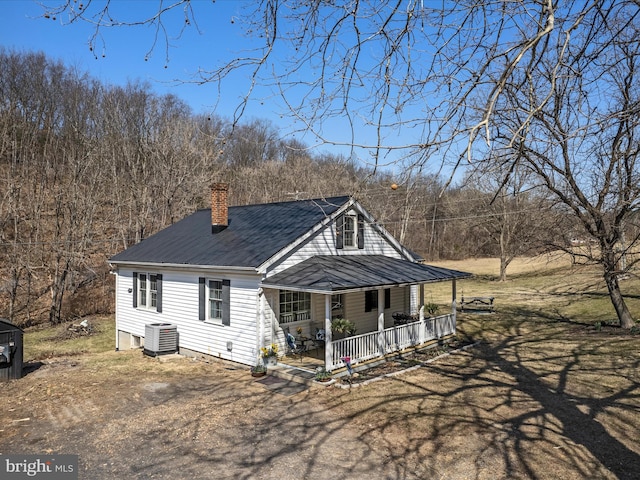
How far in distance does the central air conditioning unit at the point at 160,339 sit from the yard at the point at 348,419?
0.48m

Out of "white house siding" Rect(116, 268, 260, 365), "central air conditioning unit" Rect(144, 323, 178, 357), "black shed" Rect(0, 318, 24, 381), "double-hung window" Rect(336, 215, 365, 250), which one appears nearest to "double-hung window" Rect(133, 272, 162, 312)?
"white house siding" Rect(116, 268, 260, 365)

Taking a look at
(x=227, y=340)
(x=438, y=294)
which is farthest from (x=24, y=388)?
(x=438, y=294)

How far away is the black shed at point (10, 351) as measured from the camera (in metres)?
11.5

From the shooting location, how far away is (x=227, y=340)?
13008mm

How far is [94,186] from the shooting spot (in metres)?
26.8

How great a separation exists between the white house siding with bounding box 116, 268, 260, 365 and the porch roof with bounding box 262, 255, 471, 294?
1.09 metres

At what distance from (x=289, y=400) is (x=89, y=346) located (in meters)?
12.0

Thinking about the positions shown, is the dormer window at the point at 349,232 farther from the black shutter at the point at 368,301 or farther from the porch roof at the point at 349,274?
the black shutter at the point at 368,301

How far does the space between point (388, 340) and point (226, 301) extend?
16.7 feet

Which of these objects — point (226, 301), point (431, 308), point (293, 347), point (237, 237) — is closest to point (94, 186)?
point (237, 237)

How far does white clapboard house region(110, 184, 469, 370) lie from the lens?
40.2ft

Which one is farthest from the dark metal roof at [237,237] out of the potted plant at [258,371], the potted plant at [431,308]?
the potted plant at [431,308]

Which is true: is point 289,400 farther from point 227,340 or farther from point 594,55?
point 594,55

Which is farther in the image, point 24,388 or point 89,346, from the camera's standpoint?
point 89,346
